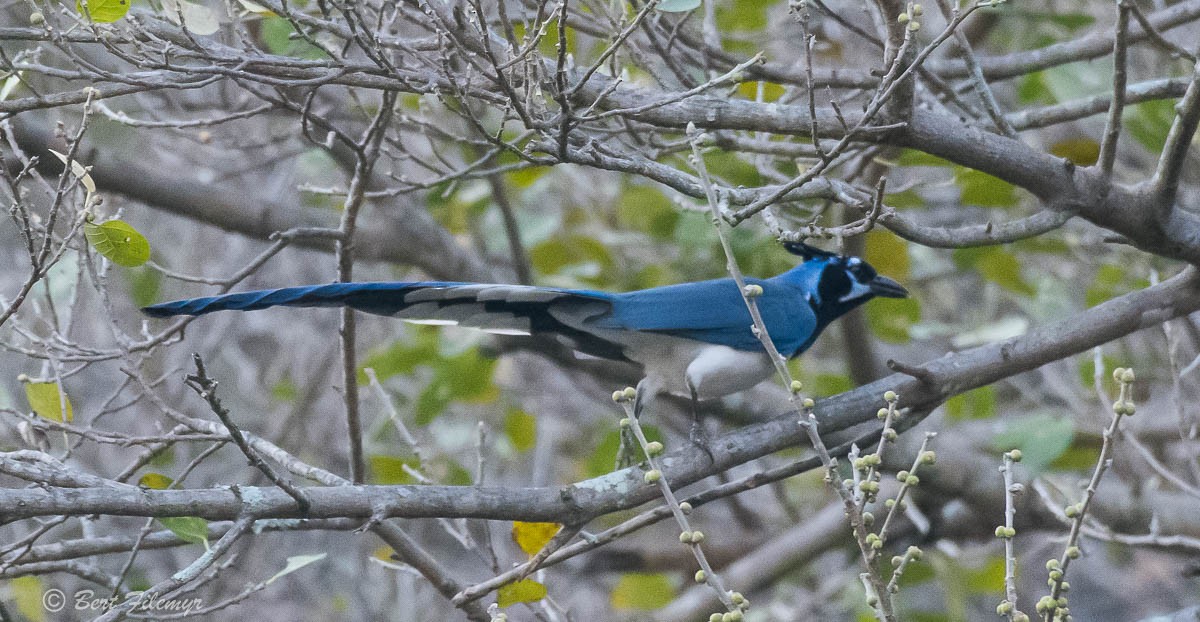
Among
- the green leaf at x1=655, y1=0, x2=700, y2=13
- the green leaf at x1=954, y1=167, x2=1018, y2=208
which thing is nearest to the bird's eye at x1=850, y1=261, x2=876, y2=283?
the green leaf at x1=954, y1=167, x2=1018, y2=208

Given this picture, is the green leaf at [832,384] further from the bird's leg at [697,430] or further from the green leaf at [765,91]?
the green leaf at [765,91]

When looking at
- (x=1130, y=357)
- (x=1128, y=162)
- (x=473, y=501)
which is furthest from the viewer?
(x=1128, y=162)

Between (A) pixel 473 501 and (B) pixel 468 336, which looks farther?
(B) pixel 468 336

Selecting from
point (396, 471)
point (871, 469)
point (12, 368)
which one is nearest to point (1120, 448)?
point (396, 471)

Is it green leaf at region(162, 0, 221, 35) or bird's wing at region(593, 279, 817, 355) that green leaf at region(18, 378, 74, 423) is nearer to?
green leaf at region(162, 0, 221, 35)

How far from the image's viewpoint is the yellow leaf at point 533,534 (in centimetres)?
274

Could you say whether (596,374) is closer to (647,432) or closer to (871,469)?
(647,432)

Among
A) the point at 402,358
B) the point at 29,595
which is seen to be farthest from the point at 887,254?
the point at 29,595

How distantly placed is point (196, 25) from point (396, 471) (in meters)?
1.49

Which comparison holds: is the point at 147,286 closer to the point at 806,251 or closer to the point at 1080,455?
the point at 806,251

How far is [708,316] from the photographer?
3.71m

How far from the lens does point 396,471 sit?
Result: 3545 millimetres

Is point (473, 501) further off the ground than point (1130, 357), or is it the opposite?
point (1130, 357)

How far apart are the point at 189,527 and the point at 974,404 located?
3539 millimetres
